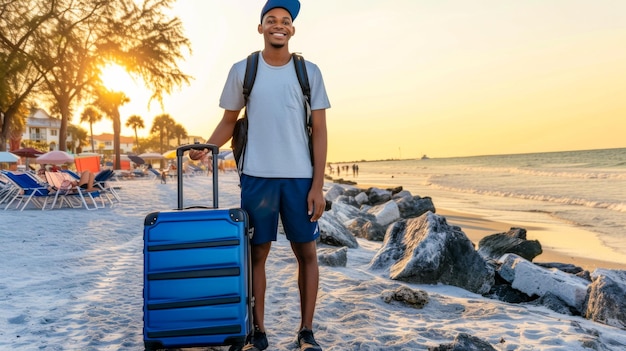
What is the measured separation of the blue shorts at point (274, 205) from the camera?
273 cm

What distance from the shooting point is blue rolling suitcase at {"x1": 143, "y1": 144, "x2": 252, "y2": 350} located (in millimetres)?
2463

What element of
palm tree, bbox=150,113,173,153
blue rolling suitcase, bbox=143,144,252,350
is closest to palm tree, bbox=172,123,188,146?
palm tree, bbox=150,113,173,153

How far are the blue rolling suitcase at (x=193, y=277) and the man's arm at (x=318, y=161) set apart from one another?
42 centimetres

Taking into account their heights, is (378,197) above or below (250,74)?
below

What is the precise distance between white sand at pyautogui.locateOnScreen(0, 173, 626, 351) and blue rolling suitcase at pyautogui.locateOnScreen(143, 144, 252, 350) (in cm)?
64

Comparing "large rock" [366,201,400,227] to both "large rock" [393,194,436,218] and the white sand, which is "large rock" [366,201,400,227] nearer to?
"large rock" [393,194,436,218]

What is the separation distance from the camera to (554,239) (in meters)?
9.89

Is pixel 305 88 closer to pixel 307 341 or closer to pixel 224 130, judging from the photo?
pixel 224 130

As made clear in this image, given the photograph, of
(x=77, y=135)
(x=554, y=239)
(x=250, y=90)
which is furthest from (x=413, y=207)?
(x=77, y=135)

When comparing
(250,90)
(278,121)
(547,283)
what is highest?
(250,90)

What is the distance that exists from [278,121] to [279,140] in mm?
109

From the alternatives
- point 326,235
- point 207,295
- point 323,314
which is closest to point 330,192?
point 326,235

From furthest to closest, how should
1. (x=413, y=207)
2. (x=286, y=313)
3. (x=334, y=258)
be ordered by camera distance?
(x=413, y=207), (x=334, y=258), (x=286, y=313)

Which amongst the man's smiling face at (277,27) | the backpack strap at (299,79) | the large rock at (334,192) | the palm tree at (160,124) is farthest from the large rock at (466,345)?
the palm tree at (160,124)
